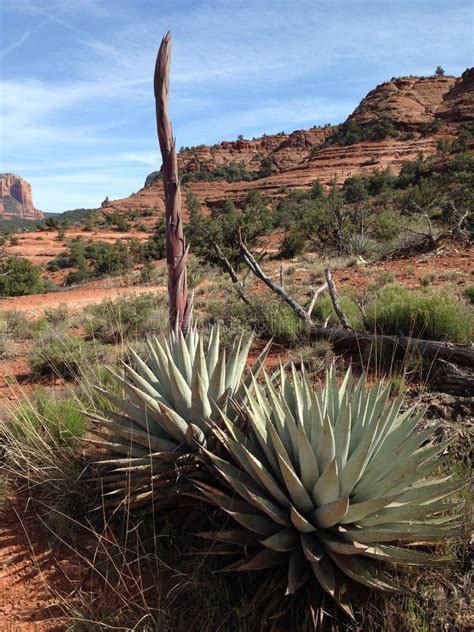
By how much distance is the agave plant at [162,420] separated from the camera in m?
2.47

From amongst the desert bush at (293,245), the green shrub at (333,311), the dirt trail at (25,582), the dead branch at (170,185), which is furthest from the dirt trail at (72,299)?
the dirt trail at (25,582)

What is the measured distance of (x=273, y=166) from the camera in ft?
270

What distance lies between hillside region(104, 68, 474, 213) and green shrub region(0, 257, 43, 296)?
1489 inches

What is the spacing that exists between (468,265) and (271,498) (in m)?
10.3

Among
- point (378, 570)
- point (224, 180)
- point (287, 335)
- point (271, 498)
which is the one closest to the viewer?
point (378, 570)

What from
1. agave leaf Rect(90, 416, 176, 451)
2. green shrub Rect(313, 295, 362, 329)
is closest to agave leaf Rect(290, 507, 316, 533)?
agave leaf Rect(90, 416, 176, 451)

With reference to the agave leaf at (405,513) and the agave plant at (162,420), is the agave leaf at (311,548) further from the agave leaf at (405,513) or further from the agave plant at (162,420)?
the agave plant at (162,420)

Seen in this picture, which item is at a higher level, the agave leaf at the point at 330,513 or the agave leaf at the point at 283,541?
the agave leaf at the point at 330,513

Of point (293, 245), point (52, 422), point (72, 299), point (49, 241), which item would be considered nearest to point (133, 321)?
point (52, 422)

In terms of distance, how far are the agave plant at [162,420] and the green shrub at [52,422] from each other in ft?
2.23

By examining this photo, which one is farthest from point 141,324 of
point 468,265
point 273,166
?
point 273,166

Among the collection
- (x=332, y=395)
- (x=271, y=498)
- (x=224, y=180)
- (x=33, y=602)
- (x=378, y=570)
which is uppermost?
(x=224, y=180)

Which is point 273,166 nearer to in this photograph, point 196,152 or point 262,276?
point 196,152

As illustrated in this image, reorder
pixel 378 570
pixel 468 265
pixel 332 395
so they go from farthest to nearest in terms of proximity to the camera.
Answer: pixel 468 265
pixel 332 395
pixel 378 570
